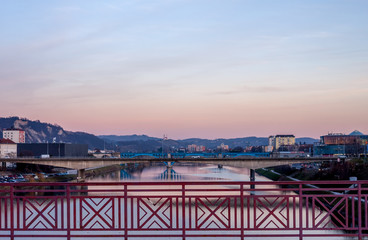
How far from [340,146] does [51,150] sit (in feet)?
191

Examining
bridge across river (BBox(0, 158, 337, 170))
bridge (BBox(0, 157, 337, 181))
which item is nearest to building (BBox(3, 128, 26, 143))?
bridge (BBox(0, 157, 337, 181))

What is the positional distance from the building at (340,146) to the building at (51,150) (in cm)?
4732

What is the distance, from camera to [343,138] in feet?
411

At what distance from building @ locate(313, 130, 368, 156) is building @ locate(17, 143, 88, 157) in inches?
1863

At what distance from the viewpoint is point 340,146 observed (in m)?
97.6

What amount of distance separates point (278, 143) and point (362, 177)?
158 m

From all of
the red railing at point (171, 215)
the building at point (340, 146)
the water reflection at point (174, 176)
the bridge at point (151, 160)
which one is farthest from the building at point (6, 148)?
the red railing at point (171, 215)

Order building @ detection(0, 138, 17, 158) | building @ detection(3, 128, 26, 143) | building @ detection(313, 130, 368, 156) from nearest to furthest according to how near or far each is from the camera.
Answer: building @ detection(313, 130, 368, 156), building @ detection(0, 138, 17, 158), building @ detection(3, 128, 26, 143)

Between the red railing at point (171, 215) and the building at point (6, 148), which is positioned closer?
the red railing at point (171, 215)

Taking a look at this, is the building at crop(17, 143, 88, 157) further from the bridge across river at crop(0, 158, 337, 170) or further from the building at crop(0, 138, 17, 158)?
the bridge across river at crop(0, 158, 337, 170)

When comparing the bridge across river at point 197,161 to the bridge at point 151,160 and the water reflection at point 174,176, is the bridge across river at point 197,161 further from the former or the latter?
the water reflection at point 174,176

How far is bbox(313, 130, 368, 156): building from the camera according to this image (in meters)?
79.8

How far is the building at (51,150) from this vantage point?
8200 centimetres

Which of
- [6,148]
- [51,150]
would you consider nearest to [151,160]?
[51,150]
